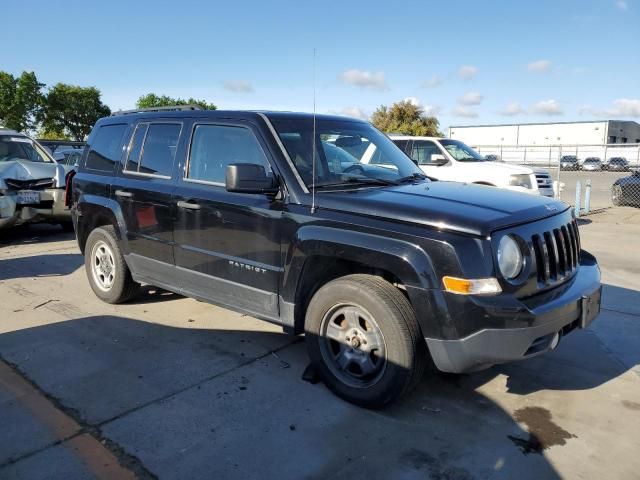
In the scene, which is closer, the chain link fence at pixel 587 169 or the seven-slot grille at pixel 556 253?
the seven-slot grille at pixel 556 253

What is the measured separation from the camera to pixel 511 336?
3.02 metres

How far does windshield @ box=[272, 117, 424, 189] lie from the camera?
402 centimetres

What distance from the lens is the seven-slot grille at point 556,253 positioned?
3312 mm

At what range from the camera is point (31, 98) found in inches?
1983

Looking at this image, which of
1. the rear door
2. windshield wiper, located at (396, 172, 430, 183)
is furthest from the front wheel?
the rear door

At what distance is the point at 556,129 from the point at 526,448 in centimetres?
6947

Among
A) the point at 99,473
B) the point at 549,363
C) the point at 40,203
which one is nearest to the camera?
the point at 99,473

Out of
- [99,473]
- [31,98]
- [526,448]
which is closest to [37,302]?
[99,473]

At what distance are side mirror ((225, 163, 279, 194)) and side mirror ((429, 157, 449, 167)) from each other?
7.21 metres

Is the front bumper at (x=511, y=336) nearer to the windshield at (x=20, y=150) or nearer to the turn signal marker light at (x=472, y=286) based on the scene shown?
the turn signal marker light at (x=472, y=286)

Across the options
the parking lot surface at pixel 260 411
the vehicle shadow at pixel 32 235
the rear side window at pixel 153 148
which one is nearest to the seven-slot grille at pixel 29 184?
the vehicle shadow at pixel 32 235

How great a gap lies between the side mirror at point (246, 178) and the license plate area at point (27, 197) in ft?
21.7

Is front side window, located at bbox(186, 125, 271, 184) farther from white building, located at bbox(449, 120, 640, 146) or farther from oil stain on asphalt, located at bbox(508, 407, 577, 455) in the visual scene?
white building, located at bbox(449, 120, 640, 146)

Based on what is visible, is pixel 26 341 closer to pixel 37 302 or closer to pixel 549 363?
pixel 37 302
